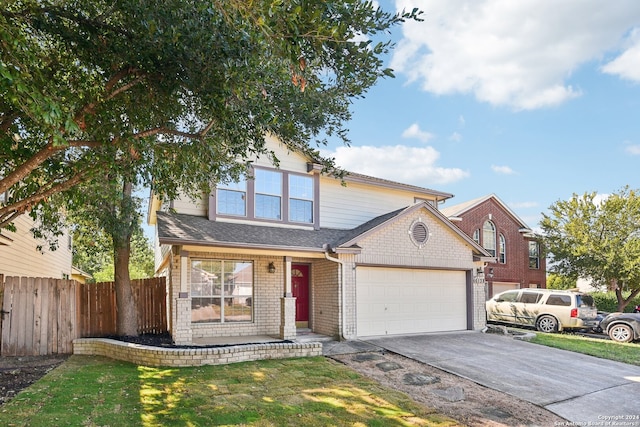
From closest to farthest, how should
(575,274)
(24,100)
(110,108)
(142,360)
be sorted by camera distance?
1. (24,100)
2. (110,108)
3. (142,360)
4. (575,274)

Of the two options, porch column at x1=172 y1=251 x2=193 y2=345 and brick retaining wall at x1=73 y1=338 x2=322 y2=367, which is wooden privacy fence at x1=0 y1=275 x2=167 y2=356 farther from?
porch column at x1=172 y1=251 x2=193 y2=345

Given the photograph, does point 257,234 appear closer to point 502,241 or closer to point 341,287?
point 341,287

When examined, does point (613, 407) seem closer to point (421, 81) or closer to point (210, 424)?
point (210, 424)

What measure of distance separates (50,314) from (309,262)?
23.5ft

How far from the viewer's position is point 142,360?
9.13 meters

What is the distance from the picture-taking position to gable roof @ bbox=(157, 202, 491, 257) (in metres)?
10.6

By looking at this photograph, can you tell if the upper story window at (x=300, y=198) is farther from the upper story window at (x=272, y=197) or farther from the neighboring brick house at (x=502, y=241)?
the neighboring brick house at (x=502, y=241)

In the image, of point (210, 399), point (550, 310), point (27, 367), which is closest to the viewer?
point (210, 399)

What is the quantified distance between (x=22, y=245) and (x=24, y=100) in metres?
11.0

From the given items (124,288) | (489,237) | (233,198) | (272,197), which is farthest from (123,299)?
(489,237)

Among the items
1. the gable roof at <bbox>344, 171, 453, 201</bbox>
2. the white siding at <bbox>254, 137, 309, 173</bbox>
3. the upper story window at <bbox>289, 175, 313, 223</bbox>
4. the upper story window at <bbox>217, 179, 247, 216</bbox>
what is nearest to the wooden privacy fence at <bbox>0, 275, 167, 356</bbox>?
the upper story window at <bbox>217, 179, 247, 216</bbox>

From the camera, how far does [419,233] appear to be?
1400 centimetres

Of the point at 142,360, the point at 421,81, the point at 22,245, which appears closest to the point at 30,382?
the point at 142,360

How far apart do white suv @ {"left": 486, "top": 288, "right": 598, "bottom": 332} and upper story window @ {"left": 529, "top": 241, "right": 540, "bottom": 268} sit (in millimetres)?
9759
